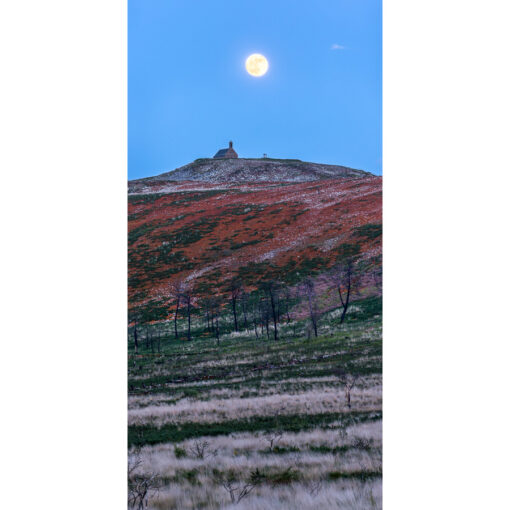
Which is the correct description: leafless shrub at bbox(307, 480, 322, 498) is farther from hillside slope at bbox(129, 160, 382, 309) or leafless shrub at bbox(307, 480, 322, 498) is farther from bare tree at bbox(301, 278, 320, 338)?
hillside slope at bbox(129, 160, 382, 309)

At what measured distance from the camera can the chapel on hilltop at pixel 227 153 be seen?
20.9ft

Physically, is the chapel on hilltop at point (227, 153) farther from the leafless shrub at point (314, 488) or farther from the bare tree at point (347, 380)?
Answer: the leafless shrub at point (314, 488)

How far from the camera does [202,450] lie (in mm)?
4551

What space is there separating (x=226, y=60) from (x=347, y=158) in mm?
2463

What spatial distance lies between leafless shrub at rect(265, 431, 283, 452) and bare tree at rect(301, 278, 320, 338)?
1915 mm

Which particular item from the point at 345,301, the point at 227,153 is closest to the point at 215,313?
the point at 345,301

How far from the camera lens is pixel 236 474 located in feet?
13.8

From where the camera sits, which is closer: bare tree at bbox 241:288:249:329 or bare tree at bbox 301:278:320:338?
bare tree at bbox 301:278:320:338

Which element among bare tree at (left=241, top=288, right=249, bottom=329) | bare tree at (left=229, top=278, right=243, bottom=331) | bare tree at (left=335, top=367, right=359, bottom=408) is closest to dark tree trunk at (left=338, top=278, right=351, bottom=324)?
bare tree at (left=335, top=367, right=359, bottom=408)

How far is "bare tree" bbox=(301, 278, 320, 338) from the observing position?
6438mm

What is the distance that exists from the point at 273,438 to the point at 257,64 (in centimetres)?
540

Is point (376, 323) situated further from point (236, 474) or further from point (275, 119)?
point (275, 119)

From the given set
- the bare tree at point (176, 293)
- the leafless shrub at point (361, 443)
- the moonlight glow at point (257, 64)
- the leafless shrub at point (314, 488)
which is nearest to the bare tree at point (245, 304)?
the bare tree at point (176, 293)
